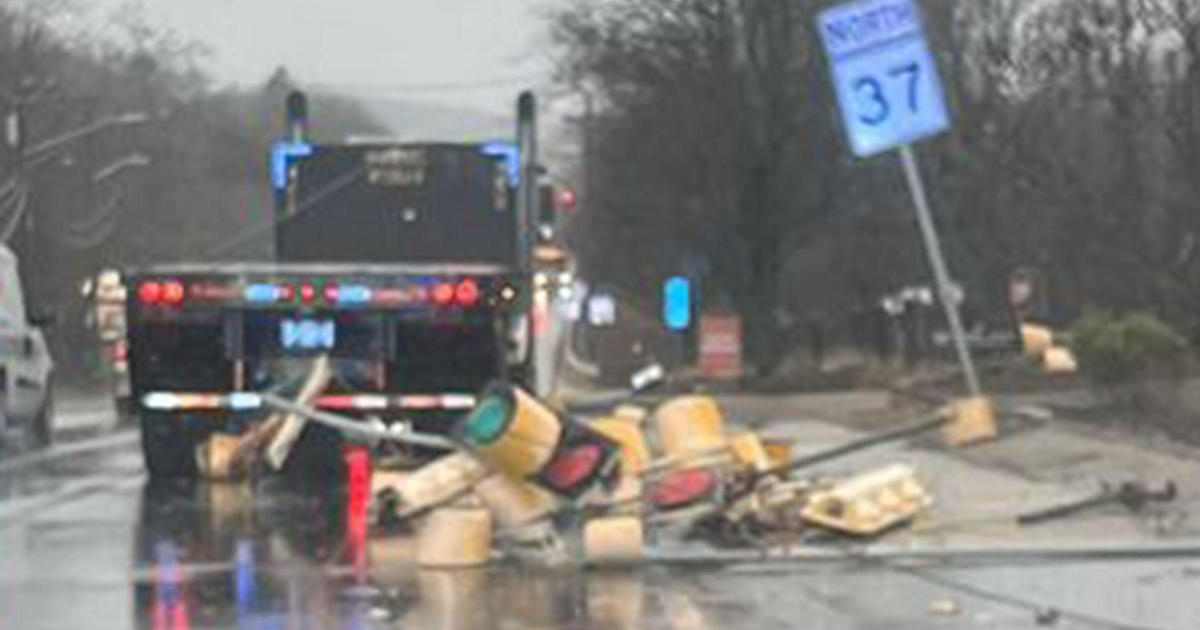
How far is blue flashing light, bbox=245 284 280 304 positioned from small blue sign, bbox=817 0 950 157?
5.98 meters

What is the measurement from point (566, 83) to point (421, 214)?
32944 mm

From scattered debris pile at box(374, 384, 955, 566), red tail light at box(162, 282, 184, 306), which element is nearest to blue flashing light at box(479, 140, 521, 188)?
red tail light at box(162, 282, 184, 306)

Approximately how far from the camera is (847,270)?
61.6 m

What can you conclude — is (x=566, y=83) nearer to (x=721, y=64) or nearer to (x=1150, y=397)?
(x=721, y=64)

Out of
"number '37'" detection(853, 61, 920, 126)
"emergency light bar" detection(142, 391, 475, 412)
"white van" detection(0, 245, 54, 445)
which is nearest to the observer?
"number '37'" detection(853, 61, 920, 126)

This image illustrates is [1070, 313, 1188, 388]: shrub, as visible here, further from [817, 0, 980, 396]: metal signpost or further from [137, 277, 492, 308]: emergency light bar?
[817, 0, 980, 396]: metal signpost

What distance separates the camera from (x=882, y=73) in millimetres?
15656

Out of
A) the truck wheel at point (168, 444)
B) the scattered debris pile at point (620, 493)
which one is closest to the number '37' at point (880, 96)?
the scattered debris pile at point (620, 493)

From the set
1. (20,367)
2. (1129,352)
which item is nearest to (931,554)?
(1129,352)

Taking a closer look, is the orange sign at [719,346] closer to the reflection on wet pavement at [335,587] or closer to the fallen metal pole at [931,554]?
the reflection on wet pavement at [335,587]

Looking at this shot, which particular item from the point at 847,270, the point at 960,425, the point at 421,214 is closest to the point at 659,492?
the point at 960,425

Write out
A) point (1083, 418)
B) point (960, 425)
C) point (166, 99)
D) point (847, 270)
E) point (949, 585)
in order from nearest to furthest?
point (949, 585) → point (960, 425) → point (1083, 418) → point (847, 270) → point (166, 99)

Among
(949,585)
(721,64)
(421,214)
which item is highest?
(721,64)

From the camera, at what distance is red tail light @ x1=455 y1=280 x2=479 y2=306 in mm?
19734
